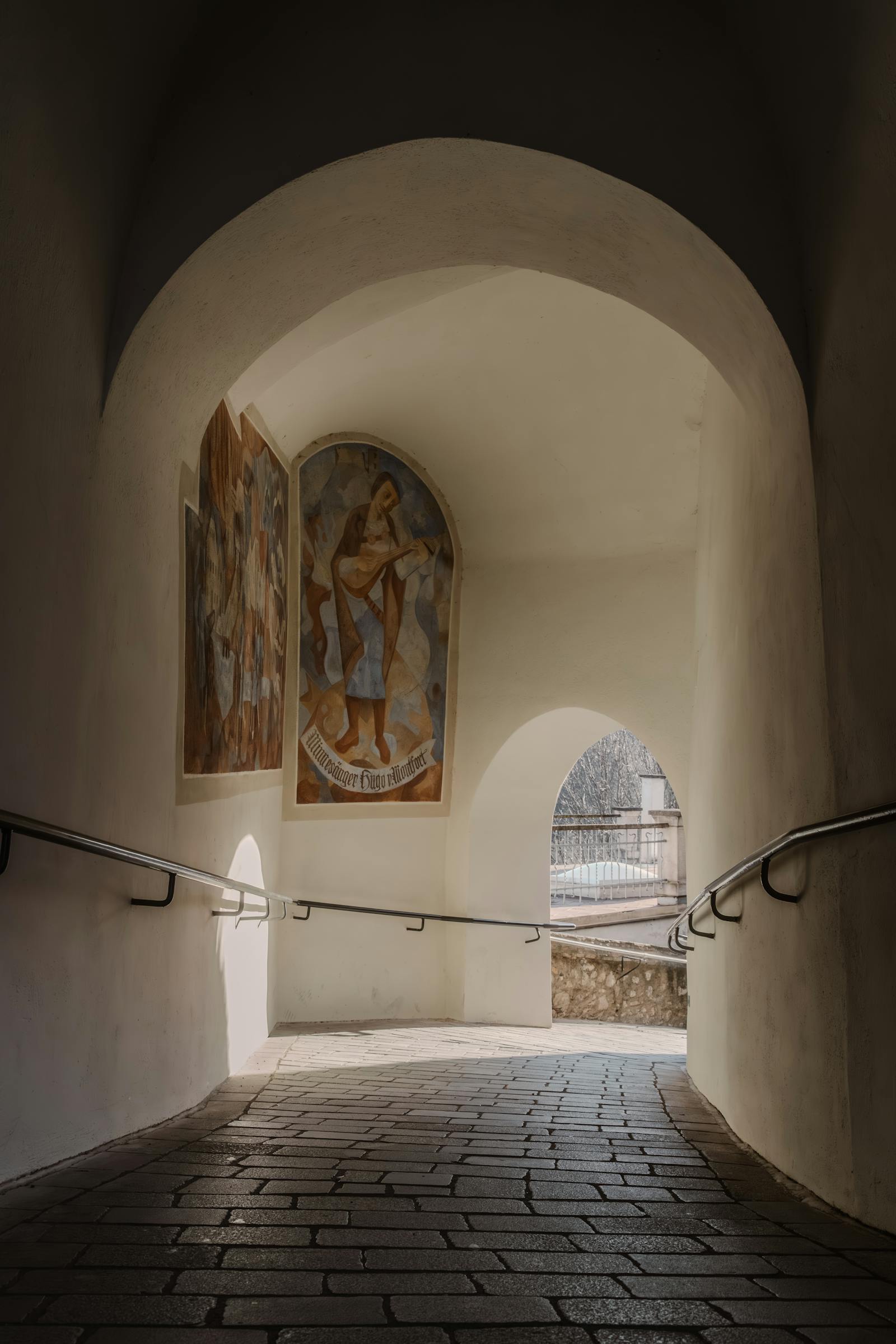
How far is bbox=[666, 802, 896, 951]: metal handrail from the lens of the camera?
2629 mm

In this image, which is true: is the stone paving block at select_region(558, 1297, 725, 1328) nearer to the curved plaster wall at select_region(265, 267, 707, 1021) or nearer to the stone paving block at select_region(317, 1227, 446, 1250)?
the stone paving block at select_region(317, 1227, 446, 1250)

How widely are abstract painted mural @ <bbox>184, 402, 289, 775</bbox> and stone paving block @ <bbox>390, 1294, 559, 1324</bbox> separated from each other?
10.3 feet

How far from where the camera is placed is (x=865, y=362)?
289 centimetres

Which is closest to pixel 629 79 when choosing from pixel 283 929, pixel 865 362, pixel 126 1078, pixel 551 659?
pixel 865 362

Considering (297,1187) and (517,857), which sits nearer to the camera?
(297,1187)

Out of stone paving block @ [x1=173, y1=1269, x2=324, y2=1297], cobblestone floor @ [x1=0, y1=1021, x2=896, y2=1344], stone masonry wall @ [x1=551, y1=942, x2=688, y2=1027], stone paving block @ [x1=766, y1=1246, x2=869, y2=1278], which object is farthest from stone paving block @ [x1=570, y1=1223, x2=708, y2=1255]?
stone masonry wall @ [x1=551, y1=942, x2=688, y2=1027]

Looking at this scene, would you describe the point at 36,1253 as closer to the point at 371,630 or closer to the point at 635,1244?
the point at 635,1244

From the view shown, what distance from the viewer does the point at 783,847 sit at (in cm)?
330

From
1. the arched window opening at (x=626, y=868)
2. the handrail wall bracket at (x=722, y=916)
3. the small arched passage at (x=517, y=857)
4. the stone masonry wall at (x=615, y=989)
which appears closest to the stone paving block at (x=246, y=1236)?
the handrail wall bracket at (x=722, y=916)

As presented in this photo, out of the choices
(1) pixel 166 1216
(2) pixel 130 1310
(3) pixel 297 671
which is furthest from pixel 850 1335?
(3) pixel 297 671

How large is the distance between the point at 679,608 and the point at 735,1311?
6.92 meters

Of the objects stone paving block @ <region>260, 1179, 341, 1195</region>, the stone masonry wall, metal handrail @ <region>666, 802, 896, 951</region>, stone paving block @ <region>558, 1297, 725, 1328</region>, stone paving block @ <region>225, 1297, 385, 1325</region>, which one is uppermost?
metal handrail @ <region>666, 802, 896, 951</region>

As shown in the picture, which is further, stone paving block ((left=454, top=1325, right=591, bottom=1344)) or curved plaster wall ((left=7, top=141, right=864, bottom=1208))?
curved plaster wall ((left=7, top=141, right=864, bottom=1208))

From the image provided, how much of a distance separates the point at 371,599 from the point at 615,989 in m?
6.80
